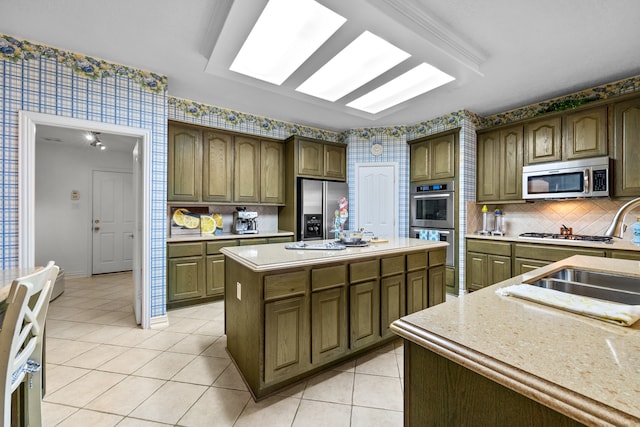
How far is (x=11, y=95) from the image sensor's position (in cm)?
223

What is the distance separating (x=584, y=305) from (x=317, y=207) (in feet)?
11.3

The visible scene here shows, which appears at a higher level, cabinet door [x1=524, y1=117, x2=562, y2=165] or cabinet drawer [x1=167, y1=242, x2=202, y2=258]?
cabinet door [x1=524, y1=117, x2=562, y2=165]

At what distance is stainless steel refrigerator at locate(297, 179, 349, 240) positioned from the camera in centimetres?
405

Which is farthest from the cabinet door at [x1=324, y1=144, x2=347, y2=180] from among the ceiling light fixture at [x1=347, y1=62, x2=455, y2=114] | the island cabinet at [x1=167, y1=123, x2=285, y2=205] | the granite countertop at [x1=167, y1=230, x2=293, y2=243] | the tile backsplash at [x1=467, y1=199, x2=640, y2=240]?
the tile backsplash at [x1=467, y1=199, x2=640, y2=240]

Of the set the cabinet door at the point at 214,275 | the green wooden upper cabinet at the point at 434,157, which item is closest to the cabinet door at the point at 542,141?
the green wooden upper cabinet at the point at 434,157

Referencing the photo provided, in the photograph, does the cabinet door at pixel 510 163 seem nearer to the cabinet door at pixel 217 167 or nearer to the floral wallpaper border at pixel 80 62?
the cabinet door at pixel 217 167

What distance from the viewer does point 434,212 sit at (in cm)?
399

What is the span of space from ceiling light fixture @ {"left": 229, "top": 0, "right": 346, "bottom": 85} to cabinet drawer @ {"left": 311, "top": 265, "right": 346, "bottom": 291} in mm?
1741

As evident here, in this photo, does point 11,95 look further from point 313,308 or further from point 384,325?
point 384,325

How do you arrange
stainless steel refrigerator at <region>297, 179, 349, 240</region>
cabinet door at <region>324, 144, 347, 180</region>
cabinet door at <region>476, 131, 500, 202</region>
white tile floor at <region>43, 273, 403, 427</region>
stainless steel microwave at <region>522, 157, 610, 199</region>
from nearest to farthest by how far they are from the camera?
white tile floor at <region>43, 273, 403, 427</region> → stainless steel microwave at <region>522, 157, 610, 199</region> → cabinet door at <region>476, 131, 500, 202</region> → stainless steel refrigerator at <region>297, 179, 349, 240</region> → cabinet door at <region>324, 144, 347, 180</region>

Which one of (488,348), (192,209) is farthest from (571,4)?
(192,209)

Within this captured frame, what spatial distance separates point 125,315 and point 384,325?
2.85 meters

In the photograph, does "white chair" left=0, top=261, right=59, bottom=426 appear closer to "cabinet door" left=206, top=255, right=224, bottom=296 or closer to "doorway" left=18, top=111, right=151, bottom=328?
"doorway" left=18, top=111, right=151, bottom=328

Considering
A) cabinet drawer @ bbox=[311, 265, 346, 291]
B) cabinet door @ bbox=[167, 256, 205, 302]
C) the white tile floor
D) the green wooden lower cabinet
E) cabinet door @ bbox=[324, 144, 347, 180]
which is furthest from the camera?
cabinet door @ bbox=[324, 144, 347, 180]
